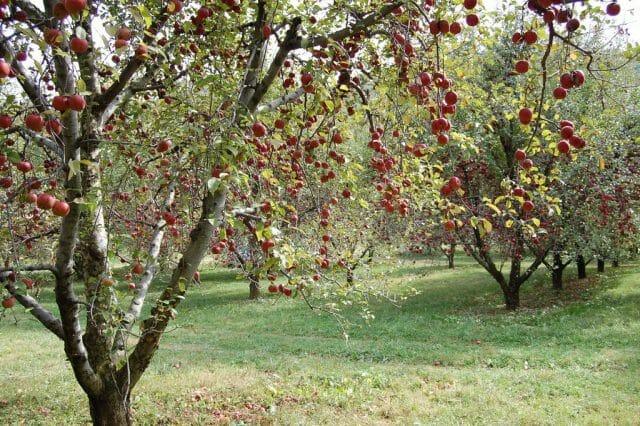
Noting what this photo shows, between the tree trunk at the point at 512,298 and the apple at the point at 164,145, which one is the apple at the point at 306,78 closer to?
the apple at the point at 164,145

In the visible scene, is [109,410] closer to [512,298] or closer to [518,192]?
[518,192]

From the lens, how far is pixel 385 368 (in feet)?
27.8

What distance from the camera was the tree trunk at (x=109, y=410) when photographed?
445cm

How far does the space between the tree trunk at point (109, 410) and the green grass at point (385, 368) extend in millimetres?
881

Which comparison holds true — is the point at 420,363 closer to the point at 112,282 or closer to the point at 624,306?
the point at 112,282

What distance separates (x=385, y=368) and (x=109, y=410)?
5046 mm

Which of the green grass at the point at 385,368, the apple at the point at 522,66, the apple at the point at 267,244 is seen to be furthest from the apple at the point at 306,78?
the green grass at the point at 385,368

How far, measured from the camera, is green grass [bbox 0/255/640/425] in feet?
20.4

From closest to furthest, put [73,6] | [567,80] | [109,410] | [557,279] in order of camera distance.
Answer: [73,6], [567,80], [109,410], [557,279]

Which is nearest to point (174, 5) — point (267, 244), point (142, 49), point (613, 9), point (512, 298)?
point (142, 49)

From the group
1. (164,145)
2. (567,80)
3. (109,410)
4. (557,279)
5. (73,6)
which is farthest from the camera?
(557,279)

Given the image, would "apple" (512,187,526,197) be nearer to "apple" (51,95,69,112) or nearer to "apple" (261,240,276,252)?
"apple" (261,240,276,252)

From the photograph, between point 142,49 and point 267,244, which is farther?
point 267,244

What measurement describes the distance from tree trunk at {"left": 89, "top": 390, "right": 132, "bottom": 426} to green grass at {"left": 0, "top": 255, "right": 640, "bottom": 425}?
881 mm
